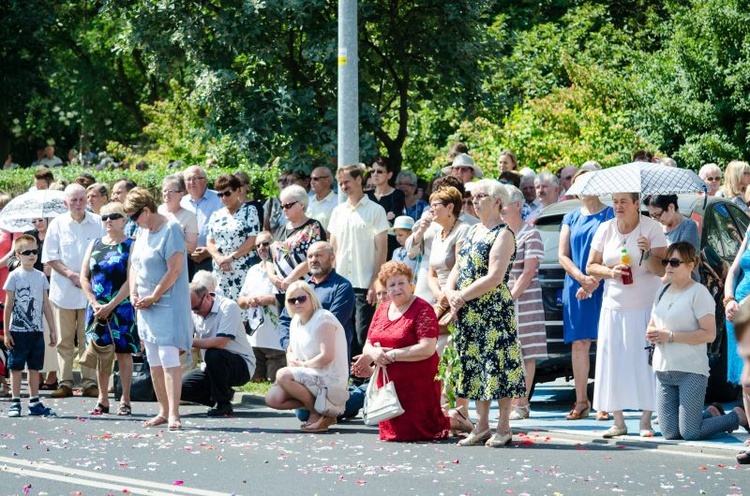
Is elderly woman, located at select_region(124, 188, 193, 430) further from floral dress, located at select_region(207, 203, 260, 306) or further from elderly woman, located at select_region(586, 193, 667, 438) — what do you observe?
elderly woman, located at select_region(586, 193, 667, 438)

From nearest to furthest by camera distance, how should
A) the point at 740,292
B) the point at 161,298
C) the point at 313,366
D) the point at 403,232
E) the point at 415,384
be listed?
the point at 740,292 < the point at 415,384 < the point at 313,366 < the point at 161,298 < the point at 403,232

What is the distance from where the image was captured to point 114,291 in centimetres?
1411

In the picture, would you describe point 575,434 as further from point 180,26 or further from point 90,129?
point 90,129

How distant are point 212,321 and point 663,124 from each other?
36.3 ft

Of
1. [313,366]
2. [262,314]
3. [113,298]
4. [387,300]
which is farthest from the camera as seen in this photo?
[262,314]

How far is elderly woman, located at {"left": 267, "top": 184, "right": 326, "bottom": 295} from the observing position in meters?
14.9

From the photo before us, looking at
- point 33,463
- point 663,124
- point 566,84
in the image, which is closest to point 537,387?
point 33,463

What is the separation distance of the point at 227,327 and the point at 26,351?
84.6 inches

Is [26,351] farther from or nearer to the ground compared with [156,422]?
farther from the ground

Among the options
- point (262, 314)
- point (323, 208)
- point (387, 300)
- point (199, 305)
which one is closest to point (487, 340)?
point (387, 300)

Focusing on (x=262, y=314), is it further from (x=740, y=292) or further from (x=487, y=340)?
(x=740, y=292)

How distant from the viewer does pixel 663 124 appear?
23266 mm

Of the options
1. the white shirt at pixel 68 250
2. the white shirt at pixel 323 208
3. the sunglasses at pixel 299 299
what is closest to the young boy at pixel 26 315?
the white shirt at pixel 68 250

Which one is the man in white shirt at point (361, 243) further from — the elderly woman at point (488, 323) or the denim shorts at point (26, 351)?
the elderly woman at point (488, 323)
